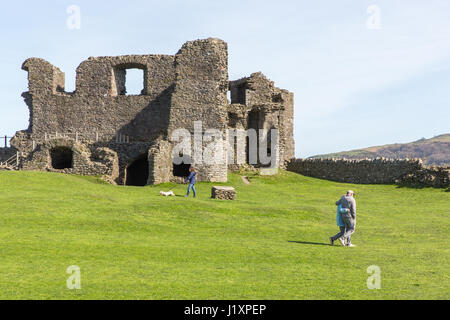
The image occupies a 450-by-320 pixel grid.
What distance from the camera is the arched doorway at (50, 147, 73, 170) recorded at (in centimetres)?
3869

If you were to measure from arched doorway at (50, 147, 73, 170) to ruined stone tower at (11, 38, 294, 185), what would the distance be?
79mm

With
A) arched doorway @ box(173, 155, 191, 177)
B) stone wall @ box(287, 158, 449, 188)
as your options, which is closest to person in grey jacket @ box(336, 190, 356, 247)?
arched doorway @ box(173, 155, 191, 177)

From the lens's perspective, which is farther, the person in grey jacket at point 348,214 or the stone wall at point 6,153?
the stone wall at point 6,153

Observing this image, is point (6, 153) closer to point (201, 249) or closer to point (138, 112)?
point (138, 112)

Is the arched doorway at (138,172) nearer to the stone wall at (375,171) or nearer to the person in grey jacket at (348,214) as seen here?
the stone wall at (375,171)

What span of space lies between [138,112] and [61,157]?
789 cm

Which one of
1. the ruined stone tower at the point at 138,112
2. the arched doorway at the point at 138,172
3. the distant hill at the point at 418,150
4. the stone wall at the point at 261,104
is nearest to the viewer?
the ruined stone tower at the point at 138,112

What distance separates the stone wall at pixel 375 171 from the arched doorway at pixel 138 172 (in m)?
18.1

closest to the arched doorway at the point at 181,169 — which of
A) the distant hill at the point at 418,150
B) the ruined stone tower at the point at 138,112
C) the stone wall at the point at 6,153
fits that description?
the ruined stone tower at the point at 138,112

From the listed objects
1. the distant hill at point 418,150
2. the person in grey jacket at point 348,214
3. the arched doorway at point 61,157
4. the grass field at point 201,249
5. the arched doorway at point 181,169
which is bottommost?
the grass field at point 201,249

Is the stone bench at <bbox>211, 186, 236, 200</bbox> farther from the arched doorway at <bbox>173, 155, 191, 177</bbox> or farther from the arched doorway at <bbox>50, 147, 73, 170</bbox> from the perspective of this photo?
the arched doorway at <bbox>50, 147, 73, 170</bbox>

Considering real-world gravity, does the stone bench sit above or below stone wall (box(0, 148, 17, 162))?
below

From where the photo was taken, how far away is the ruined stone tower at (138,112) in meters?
37.6

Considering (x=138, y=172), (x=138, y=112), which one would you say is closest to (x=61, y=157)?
(x=138, y=172)
